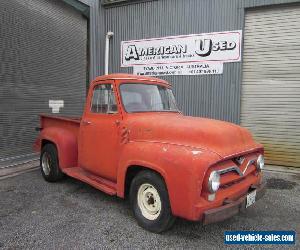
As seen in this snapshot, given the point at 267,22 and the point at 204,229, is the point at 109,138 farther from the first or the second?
the point at 267,22

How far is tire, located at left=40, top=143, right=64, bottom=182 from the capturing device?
6.22 m

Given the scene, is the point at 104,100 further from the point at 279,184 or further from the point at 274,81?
the point at 274,81

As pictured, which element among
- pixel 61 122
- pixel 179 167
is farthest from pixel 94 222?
pixel 61 122

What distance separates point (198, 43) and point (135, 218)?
6.25 m

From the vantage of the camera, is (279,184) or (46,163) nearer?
(46,163)

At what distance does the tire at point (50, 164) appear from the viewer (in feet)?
20.4

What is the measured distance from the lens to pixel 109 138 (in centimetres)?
491

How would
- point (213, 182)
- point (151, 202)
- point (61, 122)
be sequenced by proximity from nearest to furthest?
1. point (213, 182)
2. point (151, 202)
3. point (61, 122)

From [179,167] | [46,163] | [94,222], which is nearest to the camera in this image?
[179,167]

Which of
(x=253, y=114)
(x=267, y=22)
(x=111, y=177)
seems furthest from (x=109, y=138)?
(x=267, y=22)

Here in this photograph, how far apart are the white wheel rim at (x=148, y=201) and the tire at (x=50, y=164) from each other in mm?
2620

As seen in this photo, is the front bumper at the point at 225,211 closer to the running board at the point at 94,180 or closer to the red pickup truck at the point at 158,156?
the red pickup truck at the point at 158,156

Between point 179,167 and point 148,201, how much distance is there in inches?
36.9

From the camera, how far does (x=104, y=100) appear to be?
516 centimetres
